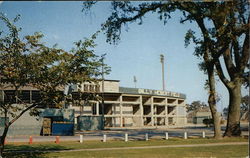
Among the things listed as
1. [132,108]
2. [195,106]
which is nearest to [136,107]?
[132,108]

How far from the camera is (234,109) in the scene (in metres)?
26.3

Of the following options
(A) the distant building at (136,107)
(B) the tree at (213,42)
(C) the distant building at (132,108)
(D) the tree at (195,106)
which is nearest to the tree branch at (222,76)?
(B) the tree at (213,42)

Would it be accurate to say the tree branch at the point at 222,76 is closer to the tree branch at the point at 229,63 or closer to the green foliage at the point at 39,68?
the tree branch at the point at 229,63

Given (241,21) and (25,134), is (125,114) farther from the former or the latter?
(241,21)

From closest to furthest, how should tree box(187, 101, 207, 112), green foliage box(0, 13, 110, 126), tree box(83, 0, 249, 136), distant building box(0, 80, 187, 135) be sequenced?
1. green foliage box(0, 13, 110, 126)
2. tree box(83, 0, 249, 136)
3. distant building box(0, 80, 187, 135)
4. tree box(187, 101, 207, 112)

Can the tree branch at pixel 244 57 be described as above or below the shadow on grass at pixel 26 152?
above

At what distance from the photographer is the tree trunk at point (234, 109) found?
2608 cm

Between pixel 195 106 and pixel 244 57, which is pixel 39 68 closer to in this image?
pixel 244 57

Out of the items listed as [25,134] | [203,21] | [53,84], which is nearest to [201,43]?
[203,21]

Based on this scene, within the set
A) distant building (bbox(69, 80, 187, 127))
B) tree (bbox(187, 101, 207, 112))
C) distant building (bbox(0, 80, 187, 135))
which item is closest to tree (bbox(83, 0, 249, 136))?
distant building (bbox(0, 80, 187, 135))

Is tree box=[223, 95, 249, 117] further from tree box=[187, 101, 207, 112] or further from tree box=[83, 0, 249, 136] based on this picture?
tree box=[187, 101, 207, 112]

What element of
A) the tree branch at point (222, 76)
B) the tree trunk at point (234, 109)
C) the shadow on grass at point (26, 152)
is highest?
the tree branch at point (222, 76)

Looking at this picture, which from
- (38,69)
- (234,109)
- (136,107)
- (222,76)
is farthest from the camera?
(136,107)

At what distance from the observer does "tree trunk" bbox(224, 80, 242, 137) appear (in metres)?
26.1
